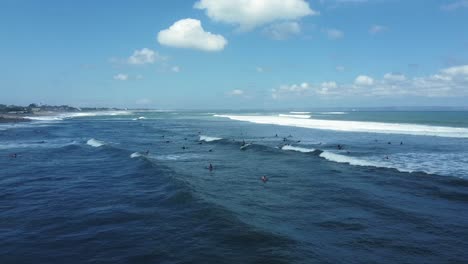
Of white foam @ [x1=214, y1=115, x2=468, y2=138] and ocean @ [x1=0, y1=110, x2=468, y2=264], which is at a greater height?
white foam @ [x1=214, y1=115, x2=468, y2=138]

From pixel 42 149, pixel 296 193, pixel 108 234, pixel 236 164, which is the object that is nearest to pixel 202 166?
pixel 236 164

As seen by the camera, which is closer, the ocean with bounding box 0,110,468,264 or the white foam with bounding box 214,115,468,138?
the ocean with bounding box 0,110,468,264

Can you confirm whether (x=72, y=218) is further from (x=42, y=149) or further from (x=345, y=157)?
(x=42, y=149)

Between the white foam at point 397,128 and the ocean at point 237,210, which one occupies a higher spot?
the white foam at point 397,128

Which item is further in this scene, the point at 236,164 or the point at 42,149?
the point at 42,149

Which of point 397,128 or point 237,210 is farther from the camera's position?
point 397,128

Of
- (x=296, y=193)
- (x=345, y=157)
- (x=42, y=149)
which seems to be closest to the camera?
(x=296, y=193)

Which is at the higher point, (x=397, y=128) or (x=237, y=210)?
(x=397, y=128)

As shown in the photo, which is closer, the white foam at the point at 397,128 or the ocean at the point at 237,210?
the ocean at the point at 237,210

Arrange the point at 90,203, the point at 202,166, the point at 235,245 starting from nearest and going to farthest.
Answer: the point at 235,245, the point at 90,203, the point at 202,166
